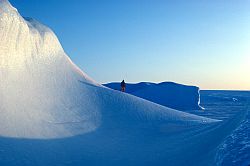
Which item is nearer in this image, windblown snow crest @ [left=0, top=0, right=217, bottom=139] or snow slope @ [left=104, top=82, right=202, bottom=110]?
windblown snow crest @ [left=0, top=0, right=217, bottom=139]

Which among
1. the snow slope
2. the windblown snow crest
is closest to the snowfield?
the windblown snow crest

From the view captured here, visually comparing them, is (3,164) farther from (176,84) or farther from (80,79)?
(176,84)

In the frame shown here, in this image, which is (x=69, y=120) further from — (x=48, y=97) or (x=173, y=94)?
(x=173, y=94)

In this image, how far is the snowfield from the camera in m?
6.53

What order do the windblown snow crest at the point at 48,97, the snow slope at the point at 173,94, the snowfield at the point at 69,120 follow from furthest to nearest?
the snow slope at the point at 173,94 < the windblown snow crest at the point at 48,97 < the snowfield at the point at 69,120

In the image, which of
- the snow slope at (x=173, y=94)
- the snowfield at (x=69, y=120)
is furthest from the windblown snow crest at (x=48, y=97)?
the snow slope at (x=173, y=94)

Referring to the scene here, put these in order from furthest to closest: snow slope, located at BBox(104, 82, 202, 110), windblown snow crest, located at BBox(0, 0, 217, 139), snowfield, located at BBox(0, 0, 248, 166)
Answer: snow slope, located at BBox(104, 82, 202, 110), windblown snow crest, located at BBox(0, 0, 217, 139), snowfield, located at BBox(0, 0, 248, 166)

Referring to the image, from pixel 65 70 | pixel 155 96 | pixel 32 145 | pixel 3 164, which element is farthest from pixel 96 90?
pixel 155 96

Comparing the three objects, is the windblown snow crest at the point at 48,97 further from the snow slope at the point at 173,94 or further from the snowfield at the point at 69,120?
the snow slope at the point at 173,94

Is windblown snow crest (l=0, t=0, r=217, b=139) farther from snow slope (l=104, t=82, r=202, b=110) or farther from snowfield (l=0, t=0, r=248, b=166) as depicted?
snow slope (l=104, t=82, r=202, b=110)

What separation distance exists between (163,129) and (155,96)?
24.5m

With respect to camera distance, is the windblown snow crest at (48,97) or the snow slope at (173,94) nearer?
the windblown snow crest at (48,97)

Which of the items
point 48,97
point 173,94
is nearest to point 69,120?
point 48,97

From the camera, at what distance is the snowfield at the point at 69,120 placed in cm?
653
